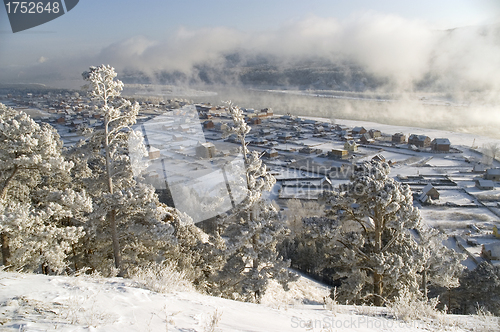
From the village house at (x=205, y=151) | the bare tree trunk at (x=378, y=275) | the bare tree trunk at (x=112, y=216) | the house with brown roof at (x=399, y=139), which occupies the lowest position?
the house with brown roof at (x=399, y=139)

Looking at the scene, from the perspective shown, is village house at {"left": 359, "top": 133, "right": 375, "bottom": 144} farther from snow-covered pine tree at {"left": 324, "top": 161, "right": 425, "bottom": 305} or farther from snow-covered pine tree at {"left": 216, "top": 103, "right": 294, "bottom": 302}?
snow-covered pine tree at {"left": 216, "top": 103, "right": 294, "bottom": 302}

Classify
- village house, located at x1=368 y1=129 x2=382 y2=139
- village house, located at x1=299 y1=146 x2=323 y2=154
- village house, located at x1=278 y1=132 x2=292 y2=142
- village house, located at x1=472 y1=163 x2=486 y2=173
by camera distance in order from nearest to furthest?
village house, located at x1=472 y1=163 x2=486 y2=173 → village house, located at x1=299 y1=146 x2=323 y2=154 → village house, located at x1=368 y1=129 x2=382 y2=139 → village house, located at x1=278 y1=132 x2=292 y2=142

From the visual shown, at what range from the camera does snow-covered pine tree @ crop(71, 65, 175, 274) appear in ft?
16.6

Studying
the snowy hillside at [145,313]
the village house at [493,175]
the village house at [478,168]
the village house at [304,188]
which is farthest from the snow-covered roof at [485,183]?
the snowy hillside at [145,313]

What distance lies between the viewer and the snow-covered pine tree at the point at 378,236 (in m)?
5.00

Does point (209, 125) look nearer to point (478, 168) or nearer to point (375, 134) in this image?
point (375, 134)

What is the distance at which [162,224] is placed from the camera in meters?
5.23

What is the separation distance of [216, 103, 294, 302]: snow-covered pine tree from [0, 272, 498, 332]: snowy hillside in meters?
2.01

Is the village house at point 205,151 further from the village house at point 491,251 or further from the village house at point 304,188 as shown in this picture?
the village house at point 491,251

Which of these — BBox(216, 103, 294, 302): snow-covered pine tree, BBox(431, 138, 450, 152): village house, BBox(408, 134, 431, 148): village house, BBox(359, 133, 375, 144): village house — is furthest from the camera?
BBox(359, 133, 375, 144): village house

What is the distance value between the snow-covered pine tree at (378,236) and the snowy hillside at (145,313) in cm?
164

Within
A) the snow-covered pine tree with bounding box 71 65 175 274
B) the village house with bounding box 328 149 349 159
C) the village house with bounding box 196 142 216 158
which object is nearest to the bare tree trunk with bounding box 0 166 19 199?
the snow-covered pine tree with bounding box 71 65 175 274

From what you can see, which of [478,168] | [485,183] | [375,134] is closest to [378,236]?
[485,183]

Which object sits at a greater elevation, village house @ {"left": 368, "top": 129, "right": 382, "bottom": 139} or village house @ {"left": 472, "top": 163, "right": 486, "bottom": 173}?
village house @ {"left": 368, "top": 129, "right": 382, "bottom": 139}
